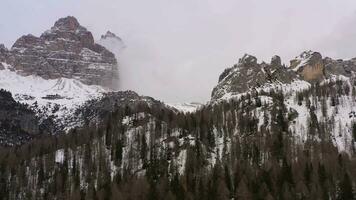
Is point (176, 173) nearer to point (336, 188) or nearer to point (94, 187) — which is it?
point (94, 187)

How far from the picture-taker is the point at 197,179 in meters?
178

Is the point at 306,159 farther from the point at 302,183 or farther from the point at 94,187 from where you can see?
the point at 94,187

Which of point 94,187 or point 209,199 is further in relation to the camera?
point 94,187

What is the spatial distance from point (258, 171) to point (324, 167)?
19.7m

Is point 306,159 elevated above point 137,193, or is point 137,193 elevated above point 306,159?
point 306,159

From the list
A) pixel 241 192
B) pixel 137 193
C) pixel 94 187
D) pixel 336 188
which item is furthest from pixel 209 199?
pixel 94 187

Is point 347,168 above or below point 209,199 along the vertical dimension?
above

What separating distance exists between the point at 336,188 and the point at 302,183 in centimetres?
936

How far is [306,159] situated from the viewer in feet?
621

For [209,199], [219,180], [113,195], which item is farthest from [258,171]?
[113,195]

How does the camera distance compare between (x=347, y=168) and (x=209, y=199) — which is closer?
(x=209, y=199)

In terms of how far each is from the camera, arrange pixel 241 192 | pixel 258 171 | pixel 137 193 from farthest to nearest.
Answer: pixel 258 171
pixel 137 193
pixel 241 192

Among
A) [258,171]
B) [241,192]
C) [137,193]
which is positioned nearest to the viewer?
[241,192]

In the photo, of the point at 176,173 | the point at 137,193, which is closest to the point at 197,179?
the point at 176,173
